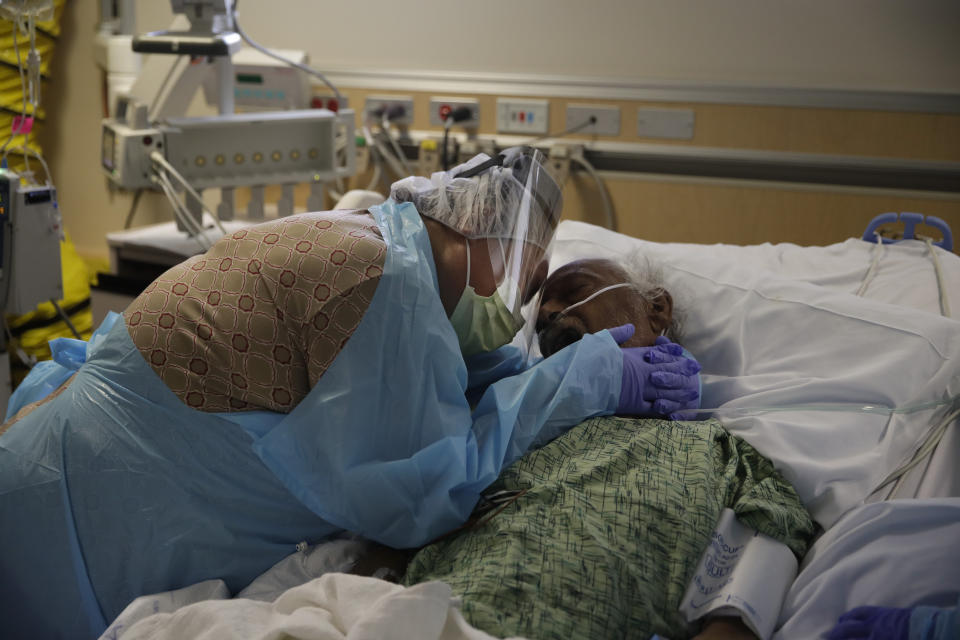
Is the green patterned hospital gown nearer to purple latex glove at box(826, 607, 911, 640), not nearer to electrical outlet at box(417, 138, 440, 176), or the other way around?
purple latex glove at box(826, 607, 911, 640)

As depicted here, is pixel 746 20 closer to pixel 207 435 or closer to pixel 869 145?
pixel 869 145

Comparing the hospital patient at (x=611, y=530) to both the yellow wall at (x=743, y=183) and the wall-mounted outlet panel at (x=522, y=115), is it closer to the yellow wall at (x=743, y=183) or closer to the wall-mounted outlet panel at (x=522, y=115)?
the yellow wall at (x=743, y=183)

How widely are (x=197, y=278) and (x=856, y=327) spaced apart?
3.74 ft

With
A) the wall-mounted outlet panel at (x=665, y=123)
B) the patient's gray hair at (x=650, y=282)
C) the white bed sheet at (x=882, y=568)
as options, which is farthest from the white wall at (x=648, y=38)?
the white bed sheet at (x=882, y=568)

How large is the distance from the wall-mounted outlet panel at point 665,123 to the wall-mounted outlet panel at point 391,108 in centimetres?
85

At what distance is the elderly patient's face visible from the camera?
5.24ft

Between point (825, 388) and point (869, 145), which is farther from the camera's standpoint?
point (869, 145)

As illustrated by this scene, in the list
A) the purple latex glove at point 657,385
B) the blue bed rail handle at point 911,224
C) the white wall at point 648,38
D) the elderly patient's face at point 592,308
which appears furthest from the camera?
the white wall at point 648,38

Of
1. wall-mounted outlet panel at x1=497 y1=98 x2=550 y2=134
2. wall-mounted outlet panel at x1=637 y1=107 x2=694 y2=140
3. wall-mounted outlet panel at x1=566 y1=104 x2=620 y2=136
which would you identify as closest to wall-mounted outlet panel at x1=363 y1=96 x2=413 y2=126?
wall-mounted outlet panel at x1=497 y1=98 x2=550 y2=134

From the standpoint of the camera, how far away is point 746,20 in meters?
2.72

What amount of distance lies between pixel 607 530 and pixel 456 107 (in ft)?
7.17

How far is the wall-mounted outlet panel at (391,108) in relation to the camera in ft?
10.2

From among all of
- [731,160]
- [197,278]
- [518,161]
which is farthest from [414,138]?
[197,278]

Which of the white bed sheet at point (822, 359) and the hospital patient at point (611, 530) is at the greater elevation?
the white bed sheet at point (822, 359)
